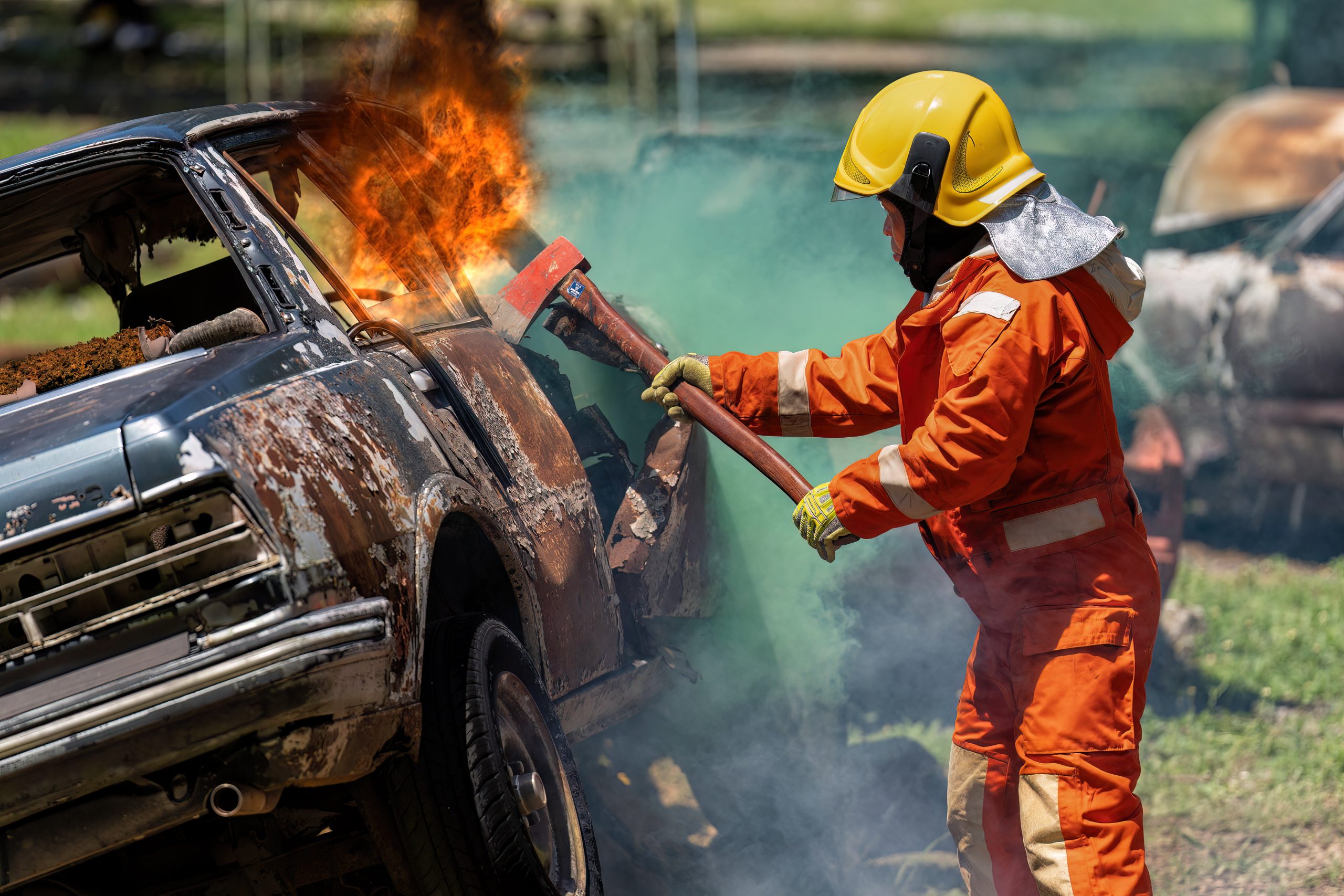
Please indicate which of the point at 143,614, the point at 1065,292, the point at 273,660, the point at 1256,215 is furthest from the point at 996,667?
the point at 1256,215

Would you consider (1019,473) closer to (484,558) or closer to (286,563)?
(484,558)

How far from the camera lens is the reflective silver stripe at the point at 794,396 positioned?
3.56 m

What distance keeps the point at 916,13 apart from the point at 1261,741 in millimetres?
17681

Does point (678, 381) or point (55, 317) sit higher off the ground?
point (678, 381)

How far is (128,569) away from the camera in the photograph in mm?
2057

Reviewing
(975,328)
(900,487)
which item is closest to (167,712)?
(900,487)

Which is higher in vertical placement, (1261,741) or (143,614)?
(143,614)

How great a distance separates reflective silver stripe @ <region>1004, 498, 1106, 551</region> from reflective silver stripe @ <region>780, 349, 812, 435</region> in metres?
0.79

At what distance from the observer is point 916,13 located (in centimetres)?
2017

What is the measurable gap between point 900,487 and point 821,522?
0.27 m

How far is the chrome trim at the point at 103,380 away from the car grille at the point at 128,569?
1.94 feet

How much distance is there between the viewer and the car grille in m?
2.06

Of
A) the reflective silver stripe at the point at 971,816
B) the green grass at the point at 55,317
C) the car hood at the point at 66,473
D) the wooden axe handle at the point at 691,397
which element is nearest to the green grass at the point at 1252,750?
the reflective silver stripe at the point at 971,816

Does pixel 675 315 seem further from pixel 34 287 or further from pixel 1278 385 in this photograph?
pixel 34 287
